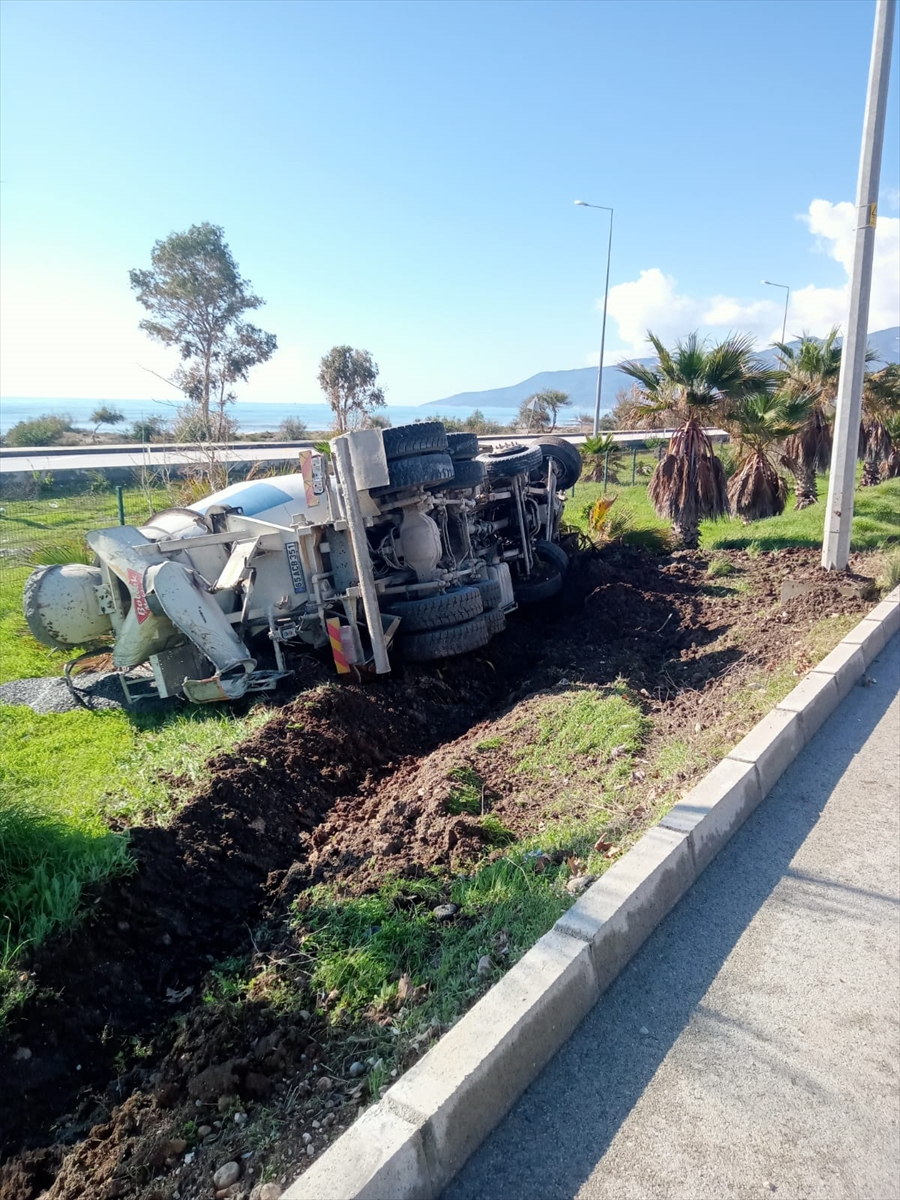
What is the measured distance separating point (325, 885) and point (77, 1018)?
118 centimetres

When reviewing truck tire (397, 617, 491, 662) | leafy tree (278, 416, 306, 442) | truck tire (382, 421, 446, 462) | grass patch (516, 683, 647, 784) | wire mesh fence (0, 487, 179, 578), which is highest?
truck tire (382, 421, 446, 462)

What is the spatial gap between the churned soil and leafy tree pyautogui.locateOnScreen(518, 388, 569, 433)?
138 feet

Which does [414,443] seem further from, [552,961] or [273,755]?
[552,961]

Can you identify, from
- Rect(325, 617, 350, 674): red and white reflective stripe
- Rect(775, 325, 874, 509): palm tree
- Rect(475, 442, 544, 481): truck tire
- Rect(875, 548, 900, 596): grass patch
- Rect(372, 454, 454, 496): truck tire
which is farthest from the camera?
Rect(775, 325, 874, 509): palm tree

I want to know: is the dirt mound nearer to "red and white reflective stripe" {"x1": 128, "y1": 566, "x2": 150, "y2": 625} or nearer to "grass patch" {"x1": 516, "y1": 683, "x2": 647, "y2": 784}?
"grass patch" {"x1": 516, "y1": 683, "x2": 647, "y2": 784}

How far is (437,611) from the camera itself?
261 inches

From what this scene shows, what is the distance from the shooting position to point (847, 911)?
331cm

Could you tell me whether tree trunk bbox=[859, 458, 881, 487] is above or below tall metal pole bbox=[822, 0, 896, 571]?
below

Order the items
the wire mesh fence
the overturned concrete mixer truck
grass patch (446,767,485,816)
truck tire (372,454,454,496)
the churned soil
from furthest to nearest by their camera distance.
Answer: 1. the wire mesh fence
2. truck tire (372,454,454,496)
3. the overturned concrete mixer truck
4. grass patch (446,767,485,816)
5. the churned soil

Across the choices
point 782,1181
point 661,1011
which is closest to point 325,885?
point 661,1011

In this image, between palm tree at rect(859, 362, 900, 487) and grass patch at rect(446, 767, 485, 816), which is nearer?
grass patch at rect(446, 767, 485, 816)

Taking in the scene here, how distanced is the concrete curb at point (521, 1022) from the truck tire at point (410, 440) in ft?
12.9

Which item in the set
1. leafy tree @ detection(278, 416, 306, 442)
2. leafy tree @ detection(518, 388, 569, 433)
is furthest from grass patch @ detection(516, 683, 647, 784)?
A: leafy tree @ detection(518, 388, 569, 433)

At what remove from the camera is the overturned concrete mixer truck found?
6.11m
